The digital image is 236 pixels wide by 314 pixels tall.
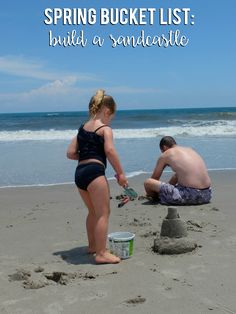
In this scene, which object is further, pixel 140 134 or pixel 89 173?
pixel 140 134

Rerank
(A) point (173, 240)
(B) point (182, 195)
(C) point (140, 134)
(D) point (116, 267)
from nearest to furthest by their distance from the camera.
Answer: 1. (D) point (116, 267)
2. (A) point (173, 240)
3. (B) point (182, 195)
4. (C) point (140, 134)

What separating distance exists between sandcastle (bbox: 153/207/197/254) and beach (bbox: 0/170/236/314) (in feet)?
0.25

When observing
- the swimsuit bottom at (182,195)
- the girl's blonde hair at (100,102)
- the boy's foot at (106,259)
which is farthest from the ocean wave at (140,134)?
the boy's foot at (106,259)

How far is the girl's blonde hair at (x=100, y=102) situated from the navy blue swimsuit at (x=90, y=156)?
0.17m

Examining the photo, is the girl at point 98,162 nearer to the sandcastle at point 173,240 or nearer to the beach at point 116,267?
the beach at point 116,267

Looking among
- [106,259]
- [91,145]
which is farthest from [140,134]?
[106,259]

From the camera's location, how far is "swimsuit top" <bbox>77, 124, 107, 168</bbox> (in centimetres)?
409

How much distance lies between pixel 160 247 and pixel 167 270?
18.6 inches

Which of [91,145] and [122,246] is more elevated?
[91,145]

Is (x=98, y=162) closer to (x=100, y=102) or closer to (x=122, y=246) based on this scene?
(x=100, y=102)

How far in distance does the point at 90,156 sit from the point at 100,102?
493mm

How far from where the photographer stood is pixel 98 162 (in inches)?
162

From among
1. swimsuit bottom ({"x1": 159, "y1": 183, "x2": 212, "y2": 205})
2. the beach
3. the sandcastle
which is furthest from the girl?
swimsuit bottom ({"x1": 159, "y1": 183, "x2": 212, "y2": 205})

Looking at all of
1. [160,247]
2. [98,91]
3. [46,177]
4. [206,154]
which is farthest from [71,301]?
[206,154]
